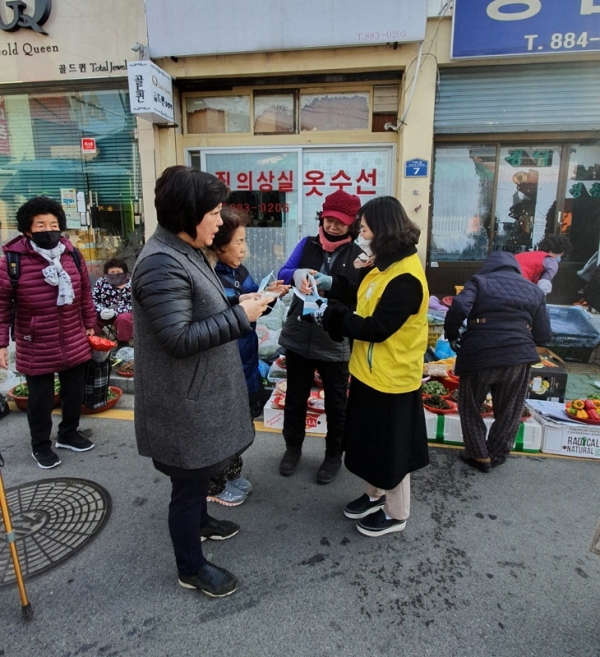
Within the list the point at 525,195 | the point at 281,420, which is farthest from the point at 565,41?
the point at 281,420

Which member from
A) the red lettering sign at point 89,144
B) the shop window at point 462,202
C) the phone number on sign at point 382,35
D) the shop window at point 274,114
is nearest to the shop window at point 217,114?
the shop window at point 274,114

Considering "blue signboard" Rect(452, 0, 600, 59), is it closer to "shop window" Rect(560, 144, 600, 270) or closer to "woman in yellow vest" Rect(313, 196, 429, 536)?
"shop window" Rect(560, 144, 600, 270)

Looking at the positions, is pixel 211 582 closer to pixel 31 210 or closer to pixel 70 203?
pixel 31 210

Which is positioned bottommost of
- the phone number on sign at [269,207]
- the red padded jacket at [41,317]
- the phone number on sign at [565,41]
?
the red padded jacket at [41,317]

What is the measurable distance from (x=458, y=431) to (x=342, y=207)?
2.14 metres

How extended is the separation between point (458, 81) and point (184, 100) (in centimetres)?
390

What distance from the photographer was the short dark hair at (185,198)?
1.86 meters

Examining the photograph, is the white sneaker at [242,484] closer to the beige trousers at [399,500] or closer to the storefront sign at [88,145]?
the beige trousers at [399,500]

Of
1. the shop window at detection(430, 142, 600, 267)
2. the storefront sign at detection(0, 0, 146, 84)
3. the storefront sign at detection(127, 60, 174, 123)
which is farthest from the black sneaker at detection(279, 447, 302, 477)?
the storefront sign at detection(0, 0, 146, 84)

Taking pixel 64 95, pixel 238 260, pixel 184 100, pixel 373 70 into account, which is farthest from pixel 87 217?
pixel 238 260

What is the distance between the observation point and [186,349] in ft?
5.82

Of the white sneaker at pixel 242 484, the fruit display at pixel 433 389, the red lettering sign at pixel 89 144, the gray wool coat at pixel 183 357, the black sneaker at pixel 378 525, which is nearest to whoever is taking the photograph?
the gray wool coat at pixel 183 357

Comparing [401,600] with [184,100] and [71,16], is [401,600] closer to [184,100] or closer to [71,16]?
[184,100]

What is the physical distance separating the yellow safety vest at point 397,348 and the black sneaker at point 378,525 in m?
→ 0.85
